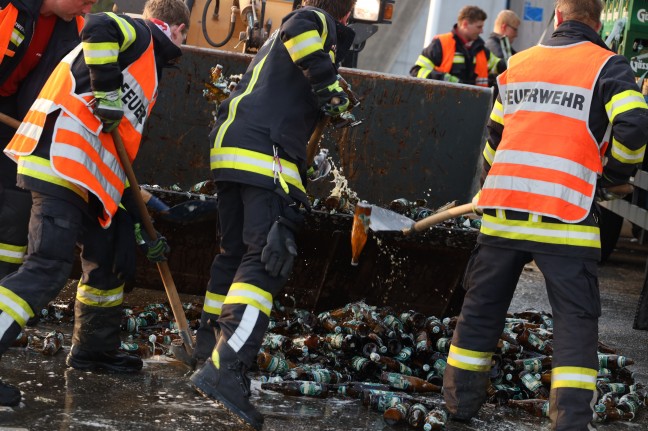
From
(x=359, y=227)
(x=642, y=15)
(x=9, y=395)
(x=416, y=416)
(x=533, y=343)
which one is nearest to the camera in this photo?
(x=9, y=395)

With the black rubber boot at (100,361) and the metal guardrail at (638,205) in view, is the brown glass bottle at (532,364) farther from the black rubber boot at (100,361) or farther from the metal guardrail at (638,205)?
the metal guardrail at (638,205)

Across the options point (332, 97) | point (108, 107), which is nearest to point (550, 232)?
point (332, 97)

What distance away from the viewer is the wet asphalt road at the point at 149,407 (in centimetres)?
405

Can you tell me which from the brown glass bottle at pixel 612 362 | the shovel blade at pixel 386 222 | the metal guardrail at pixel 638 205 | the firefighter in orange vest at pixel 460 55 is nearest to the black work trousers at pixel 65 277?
the shovel blade at pixel 386 222

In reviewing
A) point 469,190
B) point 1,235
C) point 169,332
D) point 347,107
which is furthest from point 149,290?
point 347,107

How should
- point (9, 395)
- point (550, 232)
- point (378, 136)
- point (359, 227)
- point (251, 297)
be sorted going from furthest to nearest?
point (378, 136)
point (359, 227)
point (550, 232)
point (251, 297)
point (9, 395)

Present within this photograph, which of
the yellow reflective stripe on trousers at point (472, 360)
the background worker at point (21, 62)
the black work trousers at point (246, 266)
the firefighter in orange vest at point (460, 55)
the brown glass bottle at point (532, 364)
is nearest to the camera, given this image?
the black work trousers at point (246, 266)

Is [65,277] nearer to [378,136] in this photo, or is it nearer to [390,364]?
[390,364]

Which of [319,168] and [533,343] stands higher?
[319,168]

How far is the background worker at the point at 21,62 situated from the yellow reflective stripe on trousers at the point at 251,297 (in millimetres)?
1241

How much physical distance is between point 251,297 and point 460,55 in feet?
21.3

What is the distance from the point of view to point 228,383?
164 inches

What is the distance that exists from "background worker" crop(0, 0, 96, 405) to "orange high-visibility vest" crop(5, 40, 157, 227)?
513mm

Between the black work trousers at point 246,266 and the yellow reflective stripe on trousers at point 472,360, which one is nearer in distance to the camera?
the black work trousers at point 246,266
